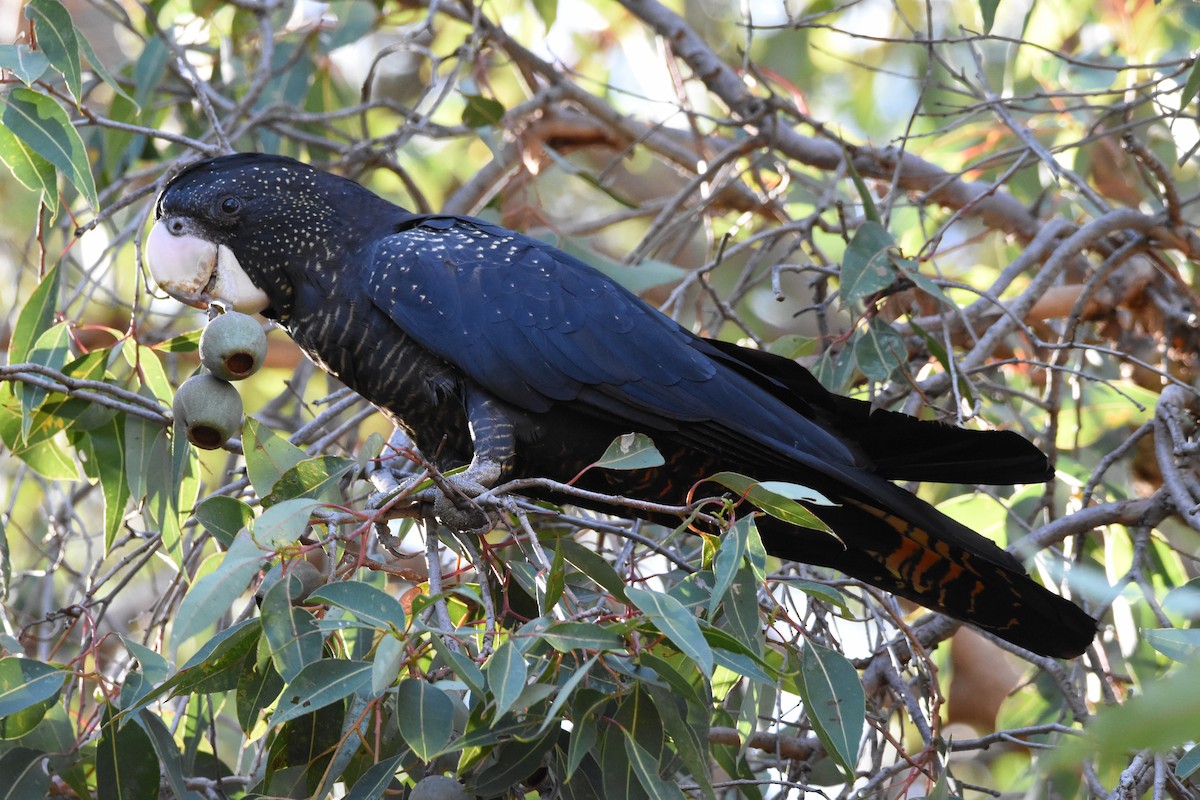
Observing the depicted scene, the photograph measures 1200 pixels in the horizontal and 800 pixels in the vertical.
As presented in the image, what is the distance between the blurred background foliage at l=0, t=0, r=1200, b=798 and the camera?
1.51m

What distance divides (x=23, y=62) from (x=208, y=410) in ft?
2.49

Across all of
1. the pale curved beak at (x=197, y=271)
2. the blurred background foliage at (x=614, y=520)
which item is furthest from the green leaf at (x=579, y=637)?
the pale curved beak at (x=197, y=271)

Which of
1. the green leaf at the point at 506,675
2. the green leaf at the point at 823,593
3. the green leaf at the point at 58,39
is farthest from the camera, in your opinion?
the green leaf at the point at 58,39

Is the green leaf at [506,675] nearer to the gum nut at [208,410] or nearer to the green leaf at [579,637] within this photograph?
the green leaf at [579,637]

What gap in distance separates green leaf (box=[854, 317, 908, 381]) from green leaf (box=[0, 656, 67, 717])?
5.11ft

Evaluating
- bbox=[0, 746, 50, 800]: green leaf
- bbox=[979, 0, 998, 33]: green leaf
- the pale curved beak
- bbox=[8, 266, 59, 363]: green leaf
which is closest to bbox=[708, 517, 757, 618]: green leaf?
bbox=[0, 746, 50, 800]: green leaf

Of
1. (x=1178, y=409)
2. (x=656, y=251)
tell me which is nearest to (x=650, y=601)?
(x=1178, y=409)

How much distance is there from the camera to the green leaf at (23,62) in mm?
2004

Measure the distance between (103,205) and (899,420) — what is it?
7.27 ft

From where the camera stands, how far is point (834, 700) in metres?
1.69

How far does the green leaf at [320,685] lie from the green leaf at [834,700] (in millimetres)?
648

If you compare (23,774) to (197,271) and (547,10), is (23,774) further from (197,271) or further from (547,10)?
(547,10)

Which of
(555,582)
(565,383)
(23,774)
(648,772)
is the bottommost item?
(23,774)

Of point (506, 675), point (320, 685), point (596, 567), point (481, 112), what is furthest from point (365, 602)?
point (481, 112)
